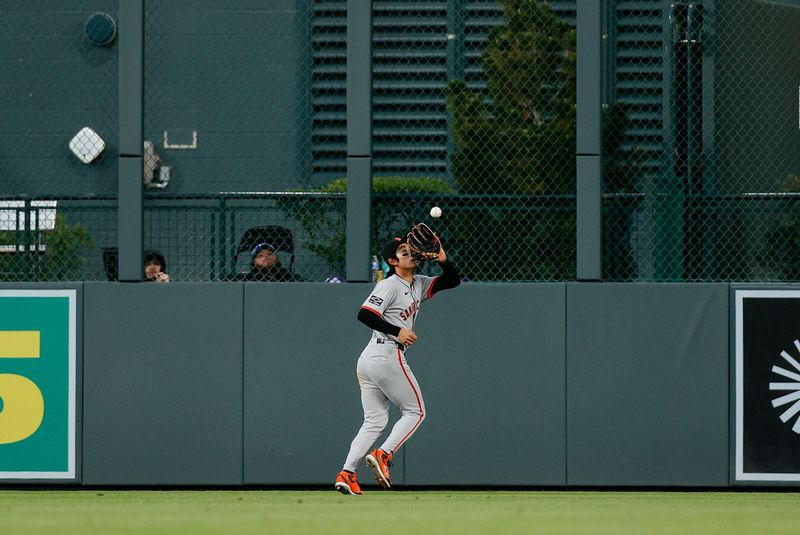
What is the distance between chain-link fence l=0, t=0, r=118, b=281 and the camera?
9.98m

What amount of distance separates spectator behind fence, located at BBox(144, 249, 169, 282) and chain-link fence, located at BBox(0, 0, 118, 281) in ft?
1.04

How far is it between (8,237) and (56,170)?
77cm

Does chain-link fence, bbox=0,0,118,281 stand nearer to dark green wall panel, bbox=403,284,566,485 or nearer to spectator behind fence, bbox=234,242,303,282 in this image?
spectator behind fence, bbox=234,242,303,282

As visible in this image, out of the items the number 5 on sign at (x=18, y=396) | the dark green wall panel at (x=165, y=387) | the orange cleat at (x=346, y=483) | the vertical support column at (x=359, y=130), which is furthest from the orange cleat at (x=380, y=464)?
the number 5 on sign at (x=18, y=396)

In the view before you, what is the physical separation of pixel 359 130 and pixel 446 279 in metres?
1.52

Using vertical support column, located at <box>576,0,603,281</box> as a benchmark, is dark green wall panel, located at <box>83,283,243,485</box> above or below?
below

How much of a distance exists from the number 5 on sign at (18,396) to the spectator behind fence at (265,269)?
5.42 ft

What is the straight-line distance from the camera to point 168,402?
32.0ft

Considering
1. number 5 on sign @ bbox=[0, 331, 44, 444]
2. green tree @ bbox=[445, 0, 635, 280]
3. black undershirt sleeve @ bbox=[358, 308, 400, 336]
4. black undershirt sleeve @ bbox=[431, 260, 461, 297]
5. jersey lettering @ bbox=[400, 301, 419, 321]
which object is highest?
green tree @ bbox=[445, 0, 635, 280]

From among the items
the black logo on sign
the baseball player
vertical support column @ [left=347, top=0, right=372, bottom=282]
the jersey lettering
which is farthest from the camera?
vertical support column @ [left=347, top=0, right=372, bottom=282]

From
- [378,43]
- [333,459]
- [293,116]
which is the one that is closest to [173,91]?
[293,116]

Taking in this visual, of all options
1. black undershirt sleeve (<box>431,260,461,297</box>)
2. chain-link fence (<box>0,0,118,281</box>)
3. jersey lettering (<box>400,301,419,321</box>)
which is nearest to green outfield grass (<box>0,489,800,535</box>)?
jersey lettering (<box>400,301,419,321</box>)

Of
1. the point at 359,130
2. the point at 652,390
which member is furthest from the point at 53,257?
the point at 652,390

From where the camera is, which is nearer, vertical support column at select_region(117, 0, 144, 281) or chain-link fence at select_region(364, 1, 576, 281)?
vertical support column at select_region(117, 0, 144, 281)
